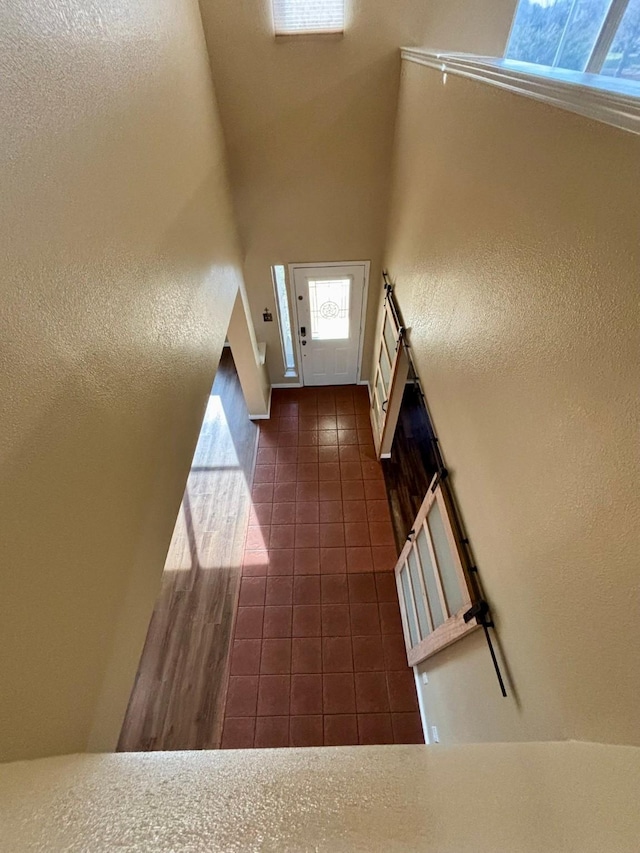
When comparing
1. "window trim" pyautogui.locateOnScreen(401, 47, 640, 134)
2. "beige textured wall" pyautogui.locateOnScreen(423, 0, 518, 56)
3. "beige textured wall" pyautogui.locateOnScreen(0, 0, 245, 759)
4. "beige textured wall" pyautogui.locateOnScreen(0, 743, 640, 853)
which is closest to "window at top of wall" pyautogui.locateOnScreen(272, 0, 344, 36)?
"beige textured wall" pyautogui.locateOnScreen(423, 0, 518, 56)

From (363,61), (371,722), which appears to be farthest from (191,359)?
(371,722)

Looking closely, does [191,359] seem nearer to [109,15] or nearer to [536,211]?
[109,15]

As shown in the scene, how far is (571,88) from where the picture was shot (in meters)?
0.95

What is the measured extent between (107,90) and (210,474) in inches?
128

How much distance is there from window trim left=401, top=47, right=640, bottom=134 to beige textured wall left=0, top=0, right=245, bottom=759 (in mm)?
1276

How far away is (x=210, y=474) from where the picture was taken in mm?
4098

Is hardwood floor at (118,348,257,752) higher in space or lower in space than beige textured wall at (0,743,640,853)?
higher

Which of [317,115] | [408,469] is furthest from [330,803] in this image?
[317,115]

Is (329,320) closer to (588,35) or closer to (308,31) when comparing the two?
(308,31)

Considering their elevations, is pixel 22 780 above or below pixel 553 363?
below

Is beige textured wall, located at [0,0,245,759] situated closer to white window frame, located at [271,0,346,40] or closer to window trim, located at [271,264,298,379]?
white window frame, located at [271,0,346,40]

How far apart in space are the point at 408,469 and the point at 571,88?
11.2 ft

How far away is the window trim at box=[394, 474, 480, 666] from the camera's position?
5.75ft

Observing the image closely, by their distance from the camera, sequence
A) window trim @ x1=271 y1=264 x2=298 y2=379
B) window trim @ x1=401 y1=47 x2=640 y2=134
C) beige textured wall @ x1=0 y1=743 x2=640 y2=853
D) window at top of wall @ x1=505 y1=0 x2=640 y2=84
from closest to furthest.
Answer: beige textured wall @ x1=0 y1=743 x2=640 y2=853, window trim @ x1=401 y1=47 x2=640 y2=134, window at top of wall @ x1=505 y1=0 x2=640 y2=84, window trim @ x1=271 y1=264 x2=298 y2=379
